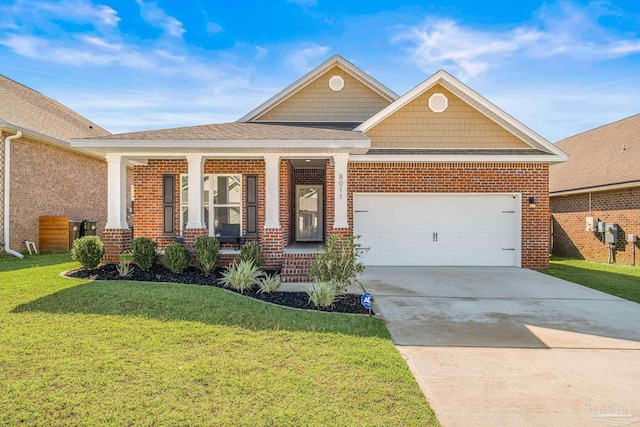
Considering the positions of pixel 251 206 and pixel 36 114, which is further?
pixel 36 114

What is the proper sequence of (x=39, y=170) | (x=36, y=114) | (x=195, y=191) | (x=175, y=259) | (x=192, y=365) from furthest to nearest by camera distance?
(x=36, y=114), (x=39, y=170), (x=195, y=191), (x=175, y=259), (x=192, y=365)

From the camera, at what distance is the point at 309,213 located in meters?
13.6

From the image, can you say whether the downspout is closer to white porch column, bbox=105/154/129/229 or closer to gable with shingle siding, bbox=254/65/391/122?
white porch column, bbox=105/154/129/229

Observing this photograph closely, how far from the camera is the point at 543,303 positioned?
7090 millimetres

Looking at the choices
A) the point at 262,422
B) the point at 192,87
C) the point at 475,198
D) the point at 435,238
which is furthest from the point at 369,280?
the point at 192,87

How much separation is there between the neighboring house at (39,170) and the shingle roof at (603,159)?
19484 mm

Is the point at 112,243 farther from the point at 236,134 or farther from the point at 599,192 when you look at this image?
the point at 599,192

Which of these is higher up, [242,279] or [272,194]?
[272,194]

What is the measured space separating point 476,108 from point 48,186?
14889 millimetres

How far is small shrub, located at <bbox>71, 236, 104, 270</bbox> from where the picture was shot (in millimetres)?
8609

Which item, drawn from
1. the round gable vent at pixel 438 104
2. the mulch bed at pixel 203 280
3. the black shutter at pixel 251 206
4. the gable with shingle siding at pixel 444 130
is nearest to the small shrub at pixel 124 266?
the mulch bed at pixel 203 280

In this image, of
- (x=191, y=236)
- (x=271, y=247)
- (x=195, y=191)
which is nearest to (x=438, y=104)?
(x=271, y=247)

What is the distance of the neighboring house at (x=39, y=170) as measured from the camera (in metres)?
12.5

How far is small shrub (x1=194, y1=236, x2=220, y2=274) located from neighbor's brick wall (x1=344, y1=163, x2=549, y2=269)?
4.02 meters
